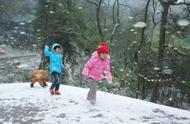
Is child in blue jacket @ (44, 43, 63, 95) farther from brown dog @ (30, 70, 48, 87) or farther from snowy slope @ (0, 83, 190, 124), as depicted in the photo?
brown dog @ (30, 70, 48, 87)

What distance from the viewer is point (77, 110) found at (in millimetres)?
8859

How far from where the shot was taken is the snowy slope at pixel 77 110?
27.1 feet

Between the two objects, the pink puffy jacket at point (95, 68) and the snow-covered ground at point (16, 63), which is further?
the snow-covered ground at point (16, 63)

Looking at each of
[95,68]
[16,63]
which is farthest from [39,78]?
[16,63]

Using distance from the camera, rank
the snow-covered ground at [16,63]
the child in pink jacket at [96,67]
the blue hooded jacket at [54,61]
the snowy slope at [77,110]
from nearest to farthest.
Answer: the snowy slope at [77,110] → the child in pink jacket at [96,67] → the blue hooded jacket at [54,61] → the snow-covered ground at [16,63]

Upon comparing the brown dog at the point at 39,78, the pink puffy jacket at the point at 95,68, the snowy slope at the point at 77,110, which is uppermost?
the pink puffy jacket at the point at 95,68

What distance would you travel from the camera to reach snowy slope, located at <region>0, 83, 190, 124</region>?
27.1ft

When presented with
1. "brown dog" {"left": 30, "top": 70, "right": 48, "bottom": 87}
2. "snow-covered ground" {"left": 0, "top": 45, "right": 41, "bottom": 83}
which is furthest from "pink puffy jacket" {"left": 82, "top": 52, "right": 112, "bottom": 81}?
"snow-covered ground" {"left": 0, "top": 45, "right": 41, "bottom": 83}

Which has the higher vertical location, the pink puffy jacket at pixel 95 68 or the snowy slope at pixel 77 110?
the pink puffy jacket at pixel 95 68

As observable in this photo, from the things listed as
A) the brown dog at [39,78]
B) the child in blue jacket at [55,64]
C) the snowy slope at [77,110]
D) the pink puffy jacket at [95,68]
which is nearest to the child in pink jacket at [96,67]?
the pink puffy jacket at [95,68]

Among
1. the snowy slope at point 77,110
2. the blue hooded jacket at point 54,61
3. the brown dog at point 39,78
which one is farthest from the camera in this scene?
the brown dog at point 39,78

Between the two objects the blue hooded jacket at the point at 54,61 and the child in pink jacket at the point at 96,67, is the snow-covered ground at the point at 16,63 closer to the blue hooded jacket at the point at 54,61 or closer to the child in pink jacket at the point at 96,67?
the blue hooded jacket at the point at 54,61

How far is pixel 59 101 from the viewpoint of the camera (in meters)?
9.66

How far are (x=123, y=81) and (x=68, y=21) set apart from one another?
668 centimetres
